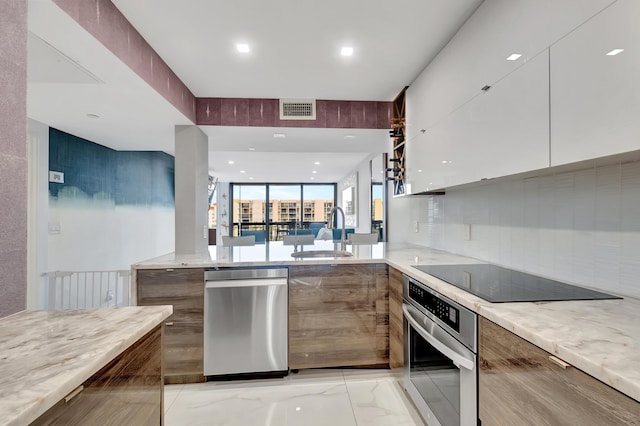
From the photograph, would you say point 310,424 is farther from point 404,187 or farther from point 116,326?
point 404,187

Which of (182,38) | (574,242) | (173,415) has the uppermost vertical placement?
(182,38)

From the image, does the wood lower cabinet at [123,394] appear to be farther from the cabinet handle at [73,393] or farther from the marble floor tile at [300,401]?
the marble floor tile at [300,401]

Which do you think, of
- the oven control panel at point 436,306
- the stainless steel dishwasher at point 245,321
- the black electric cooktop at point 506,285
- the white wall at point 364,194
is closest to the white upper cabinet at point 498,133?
the black electric cooktop at point 506,285

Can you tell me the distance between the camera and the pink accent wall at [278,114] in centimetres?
287

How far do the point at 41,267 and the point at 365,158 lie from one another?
4748 mm

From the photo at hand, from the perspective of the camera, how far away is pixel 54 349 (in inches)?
27.2

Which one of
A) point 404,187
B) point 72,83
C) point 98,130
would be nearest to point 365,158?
point 404,187

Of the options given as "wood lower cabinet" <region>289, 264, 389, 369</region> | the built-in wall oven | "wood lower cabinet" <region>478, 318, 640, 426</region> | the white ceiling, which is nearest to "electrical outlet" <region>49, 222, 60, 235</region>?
the white ceiling

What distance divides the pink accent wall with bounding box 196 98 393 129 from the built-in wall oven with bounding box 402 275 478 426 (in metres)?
1.73

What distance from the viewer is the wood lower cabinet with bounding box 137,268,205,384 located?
211 centimetres

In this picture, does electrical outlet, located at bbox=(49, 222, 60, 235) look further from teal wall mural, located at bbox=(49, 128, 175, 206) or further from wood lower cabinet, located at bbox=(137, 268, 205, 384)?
wood lower cabinet, located at bbox=(137, 268, 205, 384)

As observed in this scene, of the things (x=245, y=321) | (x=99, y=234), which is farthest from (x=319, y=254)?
(x=99, y=234)

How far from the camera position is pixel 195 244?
9.43 ft

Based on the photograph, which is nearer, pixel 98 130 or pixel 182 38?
pixel 182 38
